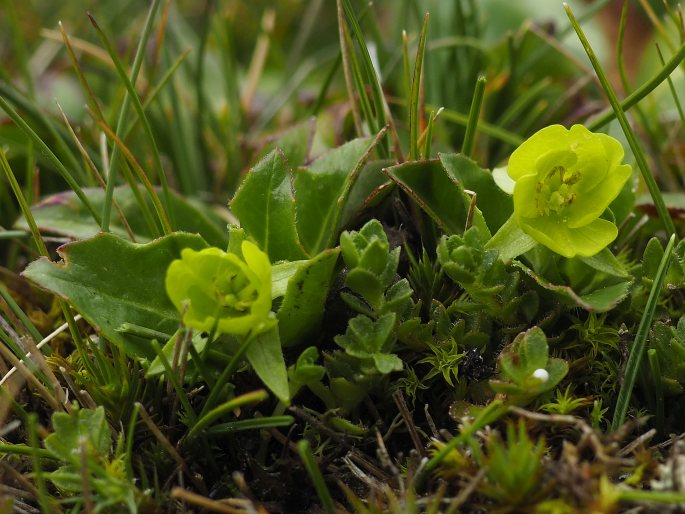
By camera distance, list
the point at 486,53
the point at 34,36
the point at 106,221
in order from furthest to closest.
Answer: the point at 34,36, the point at 486,53, the point at 106,221

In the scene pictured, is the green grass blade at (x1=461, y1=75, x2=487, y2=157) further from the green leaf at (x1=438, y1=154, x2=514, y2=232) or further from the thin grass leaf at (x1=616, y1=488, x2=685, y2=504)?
the thin grass leaf at (x1=616, y1=488, x2=685, y2=504)

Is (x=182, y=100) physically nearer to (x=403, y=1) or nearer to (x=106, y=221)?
(x=403, y=1)

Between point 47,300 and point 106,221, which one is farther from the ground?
point 106,221

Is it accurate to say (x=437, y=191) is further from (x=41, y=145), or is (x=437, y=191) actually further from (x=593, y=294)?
(x=41, y=145)

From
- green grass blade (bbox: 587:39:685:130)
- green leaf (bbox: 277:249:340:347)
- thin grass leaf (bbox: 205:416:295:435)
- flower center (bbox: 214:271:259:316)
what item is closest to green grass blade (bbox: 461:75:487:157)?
green grass blade (bbox: 587:39:685:130)

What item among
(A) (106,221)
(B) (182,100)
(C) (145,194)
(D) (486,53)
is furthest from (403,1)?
(A) (106,221)

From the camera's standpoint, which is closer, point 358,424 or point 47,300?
point 358,424

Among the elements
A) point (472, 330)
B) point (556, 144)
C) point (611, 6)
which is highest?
point (611, 6)

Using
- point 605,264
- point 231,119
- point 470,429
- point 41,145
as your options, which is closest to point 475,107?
point 605,264
